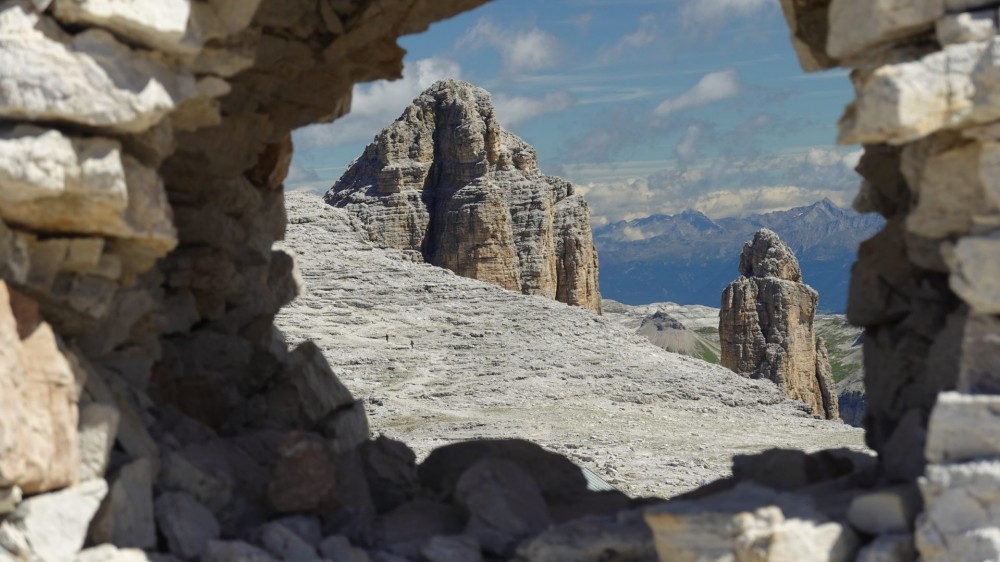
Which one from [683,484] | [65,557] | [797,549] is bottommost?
[683,484]

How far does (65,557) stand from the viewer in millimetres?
7125

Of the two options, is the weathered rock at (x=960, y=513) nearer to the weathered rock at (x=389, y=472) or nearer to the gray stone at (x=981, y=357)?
the gray stone at (x=981, y=357)

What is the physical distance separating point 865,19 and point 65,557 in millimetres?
5675

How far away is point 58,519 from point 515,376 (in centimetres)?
2106

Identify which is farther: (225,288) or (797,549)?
(225,288)

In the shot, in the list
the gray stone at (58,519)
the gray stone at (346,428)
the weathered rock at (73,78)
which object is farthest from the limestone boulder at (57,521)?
the gray stone at (346,428)

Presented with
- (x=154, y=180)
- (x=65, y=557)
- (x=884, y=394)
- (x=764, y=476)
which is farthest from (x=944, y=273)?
(x=65, y=557)

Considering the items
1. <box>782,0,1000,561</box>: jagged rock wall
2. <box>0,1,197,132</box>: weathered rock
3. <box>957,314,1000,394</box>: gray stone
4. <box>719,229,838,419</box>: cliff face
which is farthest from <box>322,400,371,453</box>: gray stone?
<box>719,229,838,419</box>: cliff face

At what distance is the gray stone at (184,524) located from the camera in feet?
26.0

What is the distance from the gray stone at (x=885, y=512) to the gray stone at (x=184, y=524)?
4118mm

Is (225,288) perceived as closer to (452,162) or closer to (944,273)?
(944,273)

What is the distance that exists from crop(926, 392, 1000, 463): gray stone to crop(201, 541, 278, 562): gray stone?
4138 millimetres

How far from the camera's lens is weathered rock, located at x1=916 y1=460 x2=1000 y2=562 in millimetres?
6355

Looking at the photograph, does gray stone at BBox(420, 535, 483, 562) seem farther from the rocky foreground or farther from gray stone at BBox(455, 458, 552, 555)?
the rocky foreground
